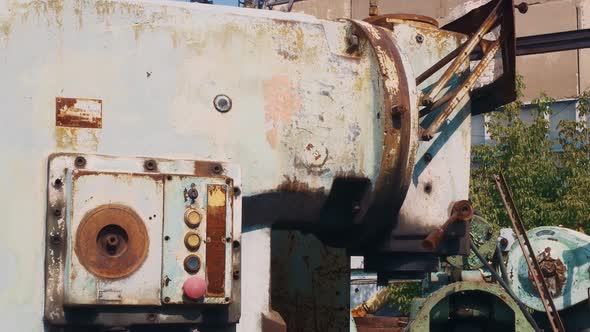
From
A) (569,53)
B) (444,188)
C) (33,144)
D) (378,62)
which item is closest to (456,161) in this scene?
(444,188)

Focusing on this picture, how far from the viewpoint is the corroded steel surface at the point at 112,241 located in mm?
2697

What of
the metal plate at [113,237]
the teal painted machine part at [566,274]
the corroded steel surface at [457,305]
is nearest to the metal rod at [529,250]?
the corroded steel surface at [457,305]

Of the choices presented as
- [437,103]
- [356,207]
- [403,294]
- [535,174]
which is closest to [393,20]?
[437,103]

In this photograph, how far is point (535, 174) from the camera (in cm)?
1355

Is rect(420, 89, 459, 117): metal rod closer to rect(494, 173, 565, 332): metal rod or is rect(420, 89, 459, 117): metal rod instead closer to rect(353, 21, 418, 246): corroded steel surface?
rect(353, 21, 418, 246): corroded steel surface

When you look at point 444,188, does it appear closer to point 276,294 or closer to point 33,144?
point 276,294

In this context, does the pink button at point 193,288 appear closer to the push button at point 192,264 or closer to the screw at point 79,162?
the push button at point 192,264

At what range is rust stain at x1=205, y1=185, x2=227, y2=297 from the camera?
9.16 ft

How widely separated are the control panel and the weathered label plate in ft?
0.31

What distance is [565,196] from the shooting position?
13.3 m

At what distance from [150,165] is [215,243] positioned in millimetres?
264

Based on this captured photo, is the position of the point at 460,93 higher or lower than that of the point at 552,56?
lower

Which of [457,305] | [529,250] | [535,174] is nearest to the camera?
[529,250]

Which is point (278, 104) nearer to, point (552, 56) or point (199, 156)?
point (199, 156)
